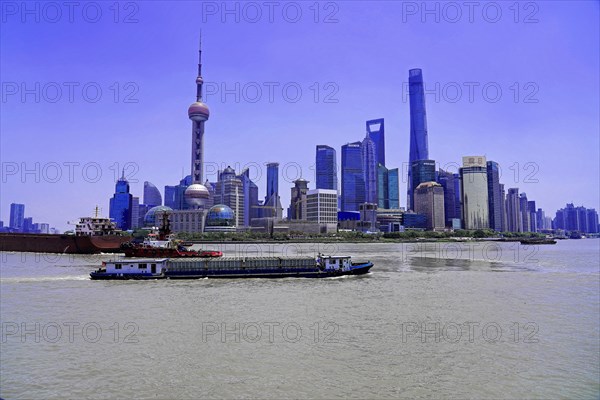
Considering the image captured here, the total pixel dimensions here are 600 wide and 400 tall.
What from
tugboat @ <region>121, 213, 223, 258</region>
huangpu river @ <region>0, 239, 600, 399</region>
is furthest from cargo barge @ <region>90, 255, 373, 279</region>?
tugboat @ <region>121, 213, 223, 258</region>

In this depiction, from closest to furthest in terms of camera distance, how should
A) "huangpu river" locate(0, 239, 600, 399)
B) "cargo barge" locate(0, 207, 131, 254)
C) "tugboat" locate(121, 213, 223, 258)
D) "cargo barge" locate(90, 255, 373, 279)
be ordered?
1. "huangpu river" locate(0, 239, 600, 399)
2. "cargo barge" locate(90, 255, 373, 279)
3. "tugboat" locate(121, 213, 223, 258)
4. "cargo barge" locate(0, 207, 131, 254)

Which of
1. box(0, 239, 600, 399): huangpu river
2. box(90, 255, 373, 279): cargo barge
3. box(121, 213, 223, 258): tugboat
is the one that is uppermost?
box(121, 213, 223, 258): tugboat

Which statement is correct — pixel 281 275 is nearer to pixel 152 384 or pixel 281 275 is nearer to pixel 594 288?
pixel 594 288

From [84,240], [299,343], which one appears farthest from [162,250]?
[299,343]

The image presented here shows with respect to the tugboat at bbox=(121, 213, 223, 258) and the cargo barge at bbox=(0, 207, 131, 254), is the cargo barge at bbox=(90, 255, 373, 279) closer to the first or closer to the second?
the tugboat at bbox=(121, 213, 223, 258)

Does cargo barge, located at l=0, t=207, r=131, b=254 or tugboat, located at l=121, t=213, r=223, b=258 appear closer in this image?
tugboat, located at l=121, t=213, r=223, b=258

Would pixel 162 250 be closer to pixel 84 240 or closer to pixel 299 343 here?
pixel 84 240
